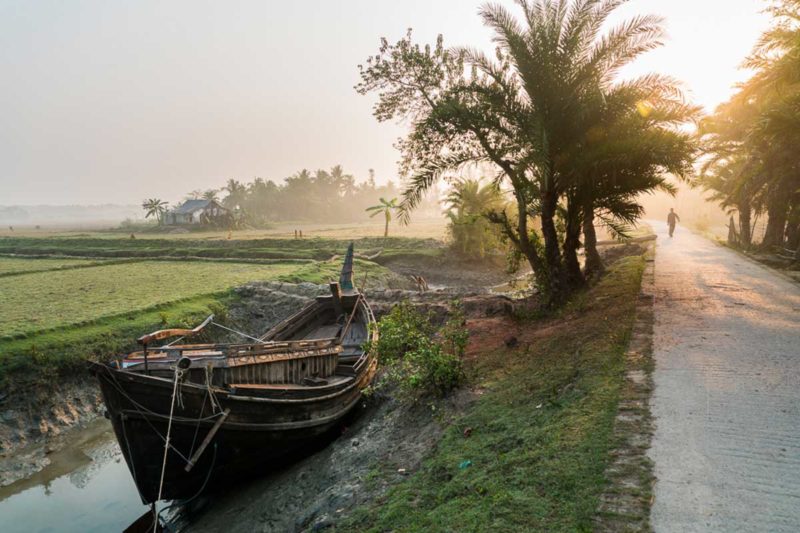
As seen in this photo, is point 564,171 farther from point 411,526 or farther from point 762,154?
point 762,154

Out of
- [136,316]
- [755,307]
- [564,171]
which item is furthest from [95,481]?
[755,307]

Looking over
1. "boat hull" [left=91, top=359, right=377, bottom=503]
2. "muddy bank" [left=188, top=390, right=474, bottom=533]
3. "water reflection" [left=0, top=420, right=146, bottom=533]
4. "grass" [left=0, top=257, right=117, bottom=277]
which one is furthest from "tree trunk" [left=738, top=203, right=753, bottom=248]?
"grass" [left=0, top=257, right=117, bottom=277]

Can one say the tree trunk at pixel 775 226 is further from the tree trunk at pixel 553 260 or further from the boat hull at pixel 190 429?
the boat hull at pixel 190 429

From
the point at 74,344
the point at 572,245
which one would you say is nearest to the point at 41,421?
the point at 74,344

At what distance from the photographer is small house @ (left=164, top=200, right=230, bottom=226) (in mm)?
58812

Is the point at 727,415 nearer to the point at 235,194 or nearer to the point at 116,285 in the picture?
the point at 116,285

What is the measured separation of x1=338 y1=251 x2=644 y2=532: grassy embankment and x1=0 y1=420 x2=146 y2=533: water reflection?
5.10 meters

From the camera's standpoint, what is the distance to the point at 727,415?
5.79m

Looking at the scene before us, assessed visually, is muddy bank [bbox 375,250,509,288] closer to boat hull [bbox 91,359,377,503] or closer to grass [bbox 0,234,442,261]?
grass [bbox 0,234,442,261]

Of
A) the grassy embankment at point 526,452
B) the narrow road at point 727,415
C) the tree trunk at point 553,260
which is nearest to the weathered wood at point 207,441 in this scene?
the grassy embankment at point 526,452

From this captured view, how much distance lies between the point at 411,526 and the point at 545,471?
1.50 m

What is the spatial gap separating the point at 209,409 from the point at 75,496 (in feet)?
12.5

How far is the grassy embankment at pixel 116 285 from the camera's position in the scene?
12.8 m

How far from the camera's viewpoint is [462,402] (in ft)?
28.2
